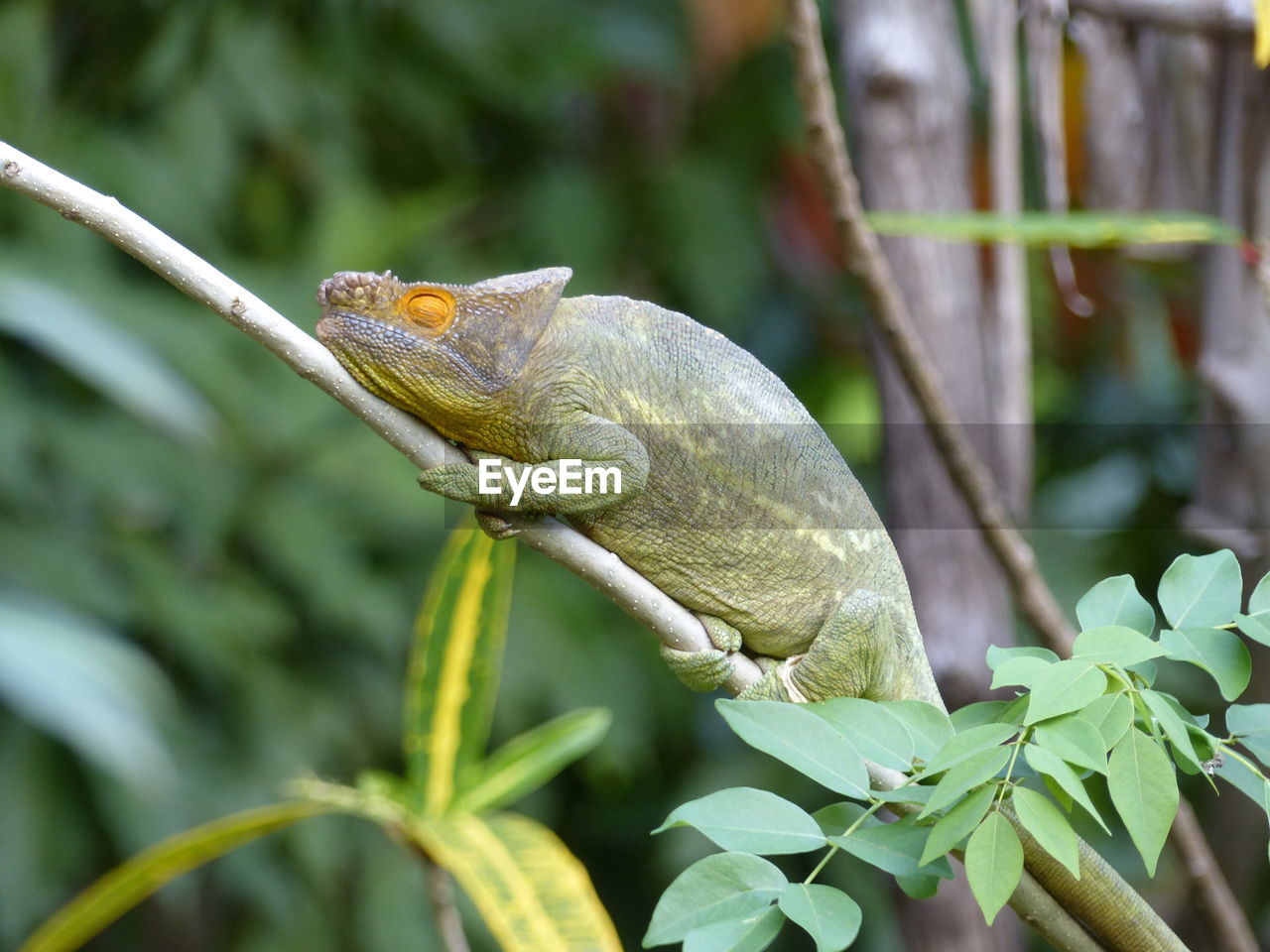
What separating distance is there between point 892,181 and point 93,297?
1.25 m

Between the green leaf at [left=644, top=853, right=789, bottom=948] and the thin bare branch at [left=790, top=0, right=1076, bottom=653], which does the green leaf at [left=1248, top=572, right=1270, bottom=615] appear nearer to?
the green leaf at [left=644, top=853, right=789, bottom=948]

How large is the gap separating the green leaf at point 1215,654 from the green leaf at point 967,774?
0.12 meters

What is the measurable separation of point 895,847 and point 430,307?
49 cm

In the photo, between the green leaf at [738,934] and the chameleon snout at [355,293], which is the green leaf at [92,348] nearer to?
the chameleon snout at [355,293]

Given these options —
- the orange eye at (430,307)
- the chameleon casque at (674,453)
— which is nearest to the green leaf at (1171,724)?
the chameleon casque at (674,453)

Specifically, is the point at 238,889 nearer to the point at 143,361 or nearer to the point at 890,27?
the point at 143,361

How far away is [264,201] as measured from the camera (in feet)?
8.27

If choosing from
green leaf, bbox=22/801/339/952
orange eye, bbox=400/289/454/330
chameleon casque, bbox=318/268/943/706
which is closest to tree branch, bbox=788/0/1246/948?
chameleon casque, bbox=318/268/943/706

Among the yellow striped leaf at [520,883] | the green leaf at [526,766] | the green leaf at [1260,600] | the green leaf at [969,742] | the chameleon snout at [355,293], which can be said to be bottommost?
the yellow striped leaf at [520,883]

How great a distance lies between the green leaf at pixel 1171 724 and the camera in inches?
23.0

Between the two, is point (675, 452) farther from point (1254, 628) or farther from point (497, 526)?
point (1254, 628)

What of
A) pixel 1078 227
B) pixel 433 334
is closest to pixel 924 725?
pixel 433 334

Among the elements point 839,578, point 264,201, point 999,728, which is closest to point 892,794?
point 999,728

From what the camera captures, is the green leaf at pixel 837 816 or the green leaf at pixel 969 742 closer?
the green leaf at pixel 969 742
